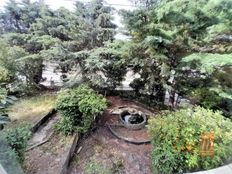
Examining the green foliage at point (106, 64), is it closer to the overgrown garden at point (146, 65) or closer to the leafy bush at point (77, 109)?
the overgrown garden at point (146, 65)

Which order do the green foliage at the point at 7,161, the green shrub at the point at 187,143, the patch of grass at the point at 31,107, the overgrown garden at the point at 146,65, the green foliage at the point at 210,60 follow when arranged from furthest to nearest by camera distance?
the patch of grass at the point at 31,107 < the green foliage at the point at 210,60 < the overgrown garden at the point at 146,65 < the green shrub at the point at 187,143 < the green foliage at the point at 7,161

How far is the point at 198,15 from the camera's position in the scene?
4.94 m

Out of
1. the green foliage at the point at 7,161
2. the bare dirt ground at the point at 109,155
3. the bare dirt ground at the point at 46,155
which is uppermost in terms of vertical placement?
the green foliage at the point at 7,161

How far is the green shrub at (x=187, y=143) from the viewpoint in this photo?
3502mm

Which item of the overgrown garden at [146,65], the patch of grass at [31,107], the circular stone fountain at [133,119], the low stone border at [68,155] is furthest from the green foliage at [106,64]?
the low stone border at [68,155]

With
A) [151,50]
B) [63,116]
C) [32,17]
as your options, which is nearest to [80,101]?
[63,116]

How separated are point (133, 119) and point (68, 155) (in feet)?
6.22

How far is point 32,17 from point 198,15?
4954 mm

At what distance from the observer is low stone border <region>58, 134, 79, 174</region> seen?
4412 mm

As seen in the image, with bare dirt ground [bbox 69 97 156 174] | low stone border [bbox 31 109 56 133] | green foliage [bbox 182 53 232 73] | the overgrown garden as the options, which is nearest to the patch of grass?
low stone border [bbox 31 109 56 133]

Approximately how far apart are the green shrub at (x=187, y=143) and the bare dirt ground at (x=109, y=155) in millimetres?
917

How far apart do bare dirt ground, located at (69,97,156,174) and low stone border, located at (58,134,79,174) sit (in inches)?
4.1

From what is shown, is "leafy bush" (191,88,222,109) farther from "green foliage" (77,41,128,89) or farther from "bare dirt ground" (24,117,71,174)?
"bare dirt ground" (24,117,71,174)

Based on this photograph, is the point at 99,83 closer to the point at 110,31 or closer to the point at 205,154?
the point at 110,31
